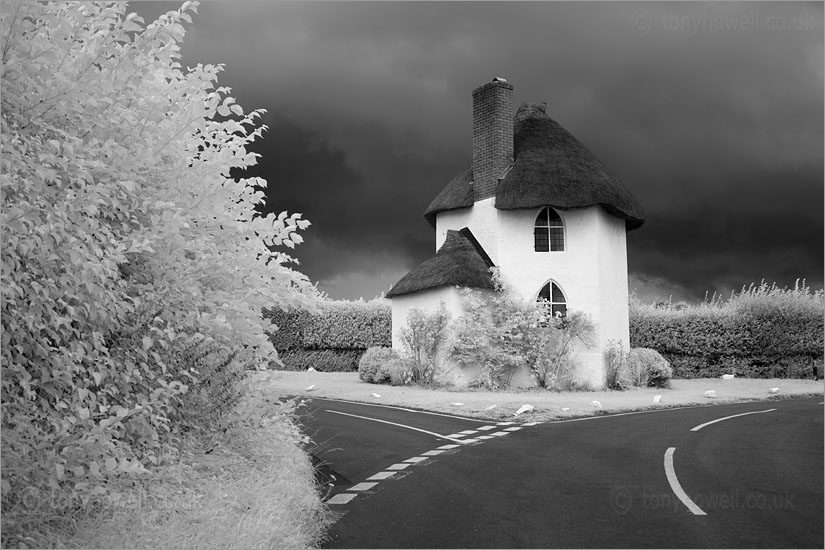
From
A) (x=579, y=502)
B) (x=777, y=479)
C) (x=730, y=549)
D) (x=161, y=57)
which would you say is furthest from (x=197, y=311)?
(x=777, y=479)

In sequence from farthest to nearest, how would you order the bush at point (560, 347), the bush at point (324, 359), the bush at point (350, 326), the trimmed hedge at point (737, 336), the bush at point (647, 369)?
1. the bush at point (324, 359)
2. the bush at point (350, 326)
3. the trimmed hedge at point (737, 336)
4. the bush at point (647, 369)
5. the bush at point (560, 347)

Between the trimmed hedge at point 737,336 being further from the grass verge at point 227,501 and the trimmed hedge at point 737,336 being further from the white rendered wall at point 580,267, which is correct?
the grass verge at point 227,501

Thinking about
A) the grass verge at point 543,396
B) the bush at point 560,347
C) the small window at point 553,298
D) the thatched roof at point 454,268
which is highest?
the thatched roof at point 454,268

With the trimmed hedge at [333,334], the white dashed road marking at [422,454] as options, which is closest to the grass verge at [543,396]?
the white dashed road marking at [422,454]

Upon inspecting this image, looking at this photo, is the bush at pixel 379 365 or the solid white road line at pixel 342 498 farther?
the bush at pixel 379 365

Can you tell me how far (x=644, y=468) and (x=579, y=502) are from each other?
2.38m

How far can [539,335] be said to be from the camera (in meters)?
25.8

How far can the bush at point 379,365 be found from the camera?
27.4 meters

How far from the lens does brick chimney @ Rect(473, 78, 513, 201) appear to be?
2747cm

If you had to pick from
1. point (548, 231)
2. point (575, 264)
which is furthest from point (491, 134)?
point (575, 264)

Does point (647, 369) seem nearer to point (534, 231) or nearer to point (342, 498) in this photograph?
point (534, 231)

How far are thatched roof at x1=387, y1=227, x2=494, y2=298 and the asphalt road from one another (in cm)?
1072

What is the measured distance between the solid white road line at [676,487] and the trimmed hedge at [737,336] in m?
22.3

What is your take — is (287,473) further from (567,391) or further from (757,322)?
(757,322)
